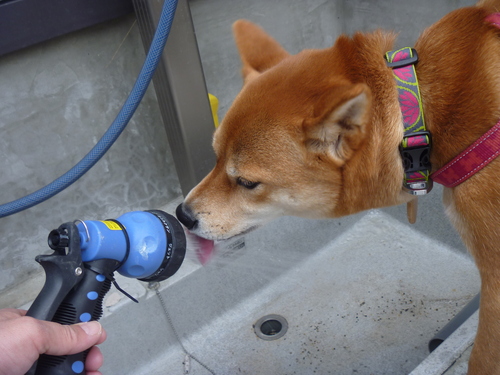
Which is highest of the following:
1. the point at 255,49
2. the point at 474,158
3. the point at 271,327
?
the point at 255,49

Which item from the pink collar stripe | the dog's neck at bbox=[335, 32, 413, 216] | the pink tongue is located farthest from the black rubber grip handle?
the pink collar stripe

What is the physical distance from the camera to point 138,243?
1318mm

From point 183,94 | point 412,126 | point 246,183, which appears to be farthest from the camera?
point 183,94

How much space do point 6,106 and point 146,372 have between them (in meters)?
1.37

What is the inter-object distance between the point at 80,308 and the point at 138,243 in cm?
23

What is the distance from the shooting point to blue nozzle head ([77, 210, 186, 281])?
3.96ft

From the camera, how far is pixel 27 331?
1035 mm

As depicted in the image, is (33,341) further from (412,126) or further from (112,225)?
(412,126)

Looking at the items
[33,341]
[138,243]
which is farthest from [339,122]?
[33,341]

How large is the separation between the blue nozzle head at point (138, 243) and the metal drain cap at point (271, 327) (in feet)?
3.64

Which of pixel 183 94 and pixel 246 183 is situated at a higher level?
pixel 183 94

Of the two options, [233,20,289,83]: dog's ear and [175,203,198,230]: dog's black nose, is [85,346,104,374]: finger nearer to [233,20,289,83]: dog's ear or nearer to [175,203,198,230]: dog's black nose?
[175,203,198,230]: dog's black nose

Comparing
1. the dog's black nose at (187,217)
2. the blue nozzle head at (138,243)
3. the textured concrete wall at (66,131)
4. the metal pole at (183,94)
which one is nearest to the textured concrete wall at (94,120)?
the textured concrete wall at (66,131)

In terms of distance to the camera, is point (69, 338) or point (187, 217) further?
point (187, 217)
